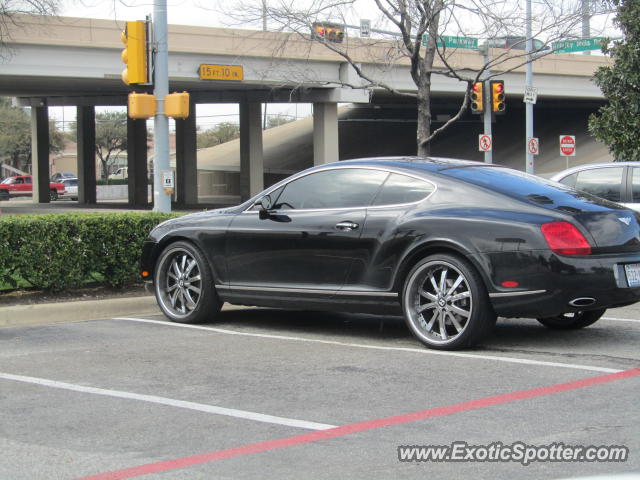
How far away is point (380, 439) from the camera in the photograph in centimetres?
477

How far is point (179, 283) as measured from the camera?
29.8 feet

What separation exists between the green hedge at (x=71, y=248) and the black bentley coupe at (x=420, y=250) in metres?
1.43

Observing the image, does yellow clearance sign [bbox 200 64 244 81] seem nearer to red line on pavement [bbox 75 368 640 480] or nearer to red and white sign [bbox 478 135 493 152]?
red and white sign [bbox 478 135 493 152]

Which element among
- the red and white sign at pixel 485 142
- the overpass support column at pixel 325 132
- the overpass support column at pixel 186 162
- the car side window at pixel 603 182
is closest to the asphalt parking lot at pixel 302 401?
the car side window at pixel 603 182

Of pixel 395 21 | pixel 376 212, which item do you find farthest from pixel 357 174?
pixel 395 21

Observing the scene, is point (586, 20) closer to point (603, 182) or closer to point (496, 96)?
point (496, 96)

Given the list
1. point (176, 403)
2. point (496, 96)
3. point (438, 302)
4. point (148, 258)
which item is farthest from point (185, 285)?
point (496, 96)

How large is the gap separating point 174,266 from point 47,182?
4661 centimetres

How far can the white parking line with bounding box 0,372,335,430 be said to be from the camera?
5.14m

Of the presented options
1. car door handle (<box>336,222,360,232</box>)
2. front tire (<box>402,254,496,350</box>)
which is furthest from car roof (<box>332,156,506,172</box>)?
front tire (<box>402,254,496,350</box>)

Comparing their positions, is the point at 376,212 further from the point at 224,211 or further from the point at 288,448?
A: the point at 288,448

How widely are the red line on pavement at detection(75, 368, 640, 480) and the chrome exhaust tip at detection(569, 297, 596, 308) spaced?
781mm

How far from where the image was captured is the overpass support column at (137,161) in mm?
48656

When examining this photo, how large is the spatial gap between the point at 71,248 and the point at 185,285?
1.71m
